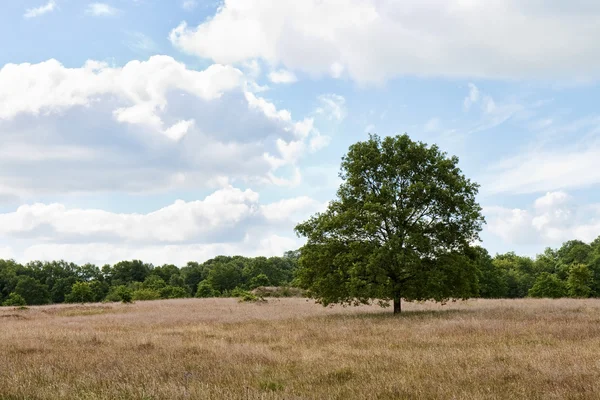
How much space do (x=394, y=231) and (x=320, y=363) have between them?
18.0 meters

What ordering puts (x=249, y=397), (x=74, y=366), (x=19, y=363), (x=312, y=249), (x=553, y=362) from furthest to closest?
1. (x=312, y=249)
2. (x=19, y=363)
3. (x=74, y=366)
4. (x=553, y=362)
5. (x=249, y=397)

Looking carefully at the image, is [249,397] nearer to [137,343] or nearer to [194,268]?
[137,343]

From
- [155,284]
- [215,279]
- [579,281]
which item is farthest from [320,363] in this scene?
[215,279]

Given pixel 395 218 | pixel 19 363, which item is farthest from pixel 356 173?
pixel 19 363

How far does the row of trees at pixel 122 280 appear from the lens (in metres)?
83.7

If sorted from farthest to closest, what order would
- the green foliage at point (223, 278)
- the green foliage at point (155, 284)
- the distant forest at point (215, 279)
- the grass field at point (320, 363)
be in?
the green foliage at point (223, 278) < the green foliage at point (155, 284) < the distant forest at point (215, 279) < the grass field at point (320, 363)

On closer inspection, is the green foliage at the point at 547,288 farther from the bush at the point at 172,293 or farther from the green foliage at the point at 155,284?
the green foliage at the point at 155,284

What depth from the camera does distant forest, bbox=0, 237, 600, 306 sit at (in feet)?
234

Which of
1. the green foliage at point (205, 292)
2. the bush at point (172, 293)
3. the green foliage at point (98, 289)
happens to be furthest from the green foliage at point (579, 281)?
the green foliage at point (98, 289)

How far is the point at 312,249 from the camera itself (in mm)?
31016

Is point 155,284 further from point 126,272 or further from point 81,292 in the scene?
point 126,272

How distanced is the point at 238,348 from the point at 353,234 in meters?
15.2

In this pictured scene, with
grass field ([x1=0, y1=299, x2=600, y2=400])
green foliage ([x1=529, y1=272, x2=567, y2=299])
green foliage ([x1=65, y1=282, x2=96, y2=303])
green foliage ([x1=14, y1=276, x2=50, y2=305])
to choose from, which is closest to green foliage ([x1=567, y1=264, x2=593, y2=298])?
green foliage ([x1=529, y1=272, x2=567, y2=299])

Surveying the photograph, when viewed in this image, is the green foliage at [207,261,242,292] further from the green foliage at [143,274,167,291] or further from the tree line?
the tree line
